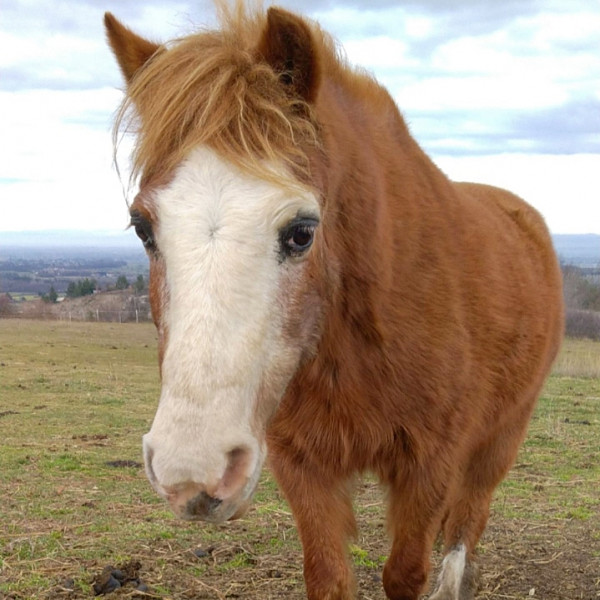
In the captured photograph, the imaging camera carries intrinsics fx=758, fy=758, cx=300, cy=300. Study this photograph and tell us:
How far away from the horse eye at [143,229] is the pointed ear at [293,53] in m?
0.67

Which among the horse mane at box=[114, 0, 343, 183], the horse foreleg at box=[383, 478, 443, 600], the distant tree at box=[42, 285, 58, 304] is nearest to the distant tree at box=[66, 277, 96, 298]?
the distant tree at box=[42, 285, 58, 304]

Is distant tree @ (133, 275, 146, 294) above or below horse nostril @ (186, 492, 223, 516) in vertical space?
below

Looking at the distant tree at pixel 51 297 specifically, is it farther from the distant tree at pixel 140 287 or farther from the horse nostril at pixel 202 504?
the horse nostril at pixel 202 504

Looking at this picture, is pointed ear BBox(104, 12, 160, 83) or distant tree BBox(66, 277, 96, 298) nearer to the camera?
pointed ear BBox(104, 12, 160, 83)

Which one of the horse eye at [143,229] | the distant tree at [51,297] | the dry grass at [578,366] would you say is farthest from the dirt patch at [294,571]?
the distant tree at [51,297]

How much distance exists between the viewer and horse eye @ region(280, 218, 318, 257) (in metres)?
2.23

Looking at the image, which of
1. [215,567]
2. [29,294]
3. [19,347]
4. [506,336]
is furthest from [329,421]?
[29,294]

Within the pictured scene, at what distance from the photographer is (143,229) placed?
2.33 m

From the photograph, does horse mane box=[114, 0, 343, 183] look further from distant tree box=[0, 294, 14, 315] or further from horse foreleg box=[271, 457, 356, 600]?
distant tree box=[0, 294, 14, 315]

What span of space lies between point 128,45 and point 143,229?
0.89m

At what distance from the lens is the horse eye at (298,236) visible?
7.31 feet

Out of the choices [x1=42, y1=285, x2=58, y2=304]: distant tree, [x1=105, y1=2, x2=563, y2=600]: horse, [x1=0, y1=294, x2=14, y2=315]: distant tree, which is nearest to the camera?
[x1=105, y1=2, x2=563, y2=600]: horse

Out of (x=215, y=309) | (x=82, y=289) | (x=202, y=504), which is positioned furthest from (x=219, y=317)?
(x=82, y=289)

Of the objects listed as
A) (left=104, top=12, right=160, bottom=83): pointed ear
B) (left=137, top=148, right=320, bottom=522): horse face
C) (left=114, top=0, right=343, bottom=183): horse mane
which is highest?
(left=104, top=12, right=160, bottom=83): pointed ear
